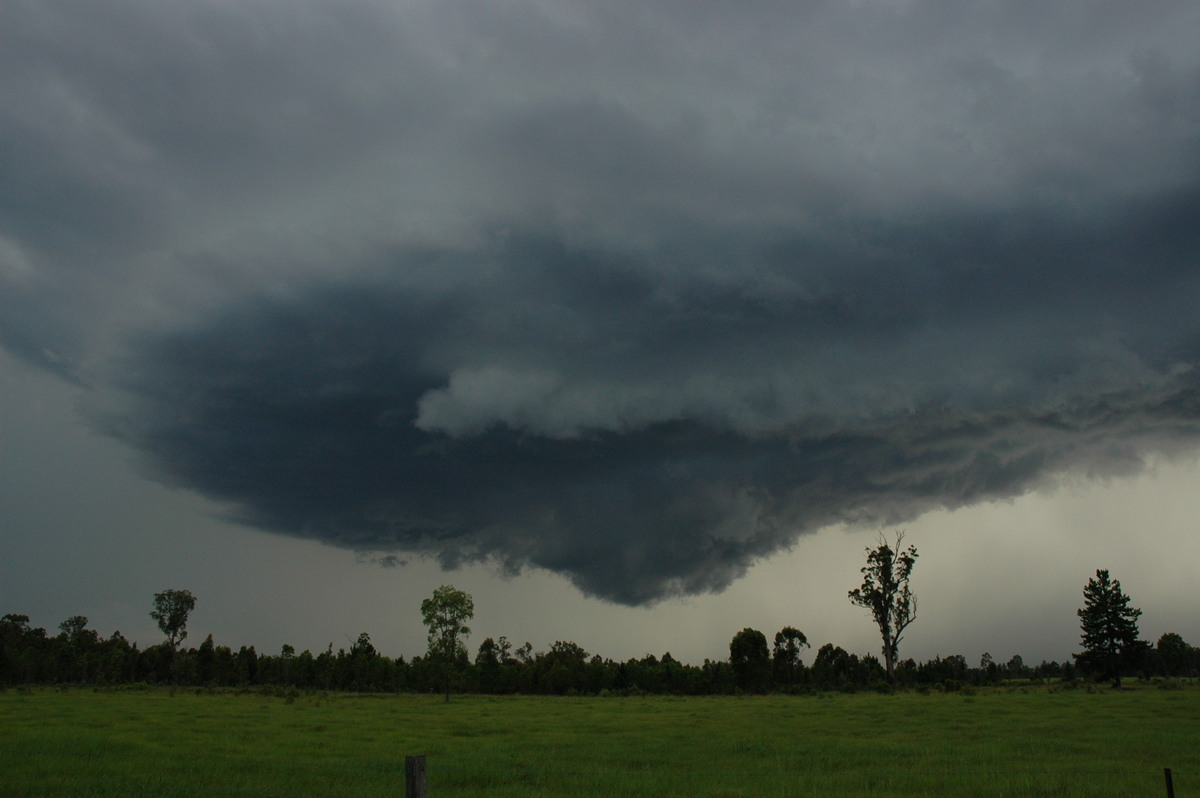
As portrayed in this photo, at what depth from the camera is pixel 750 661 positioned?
134625mm

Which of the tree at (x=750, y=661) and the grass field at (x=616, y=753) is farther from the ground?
the grass field at (x=616, y=753)

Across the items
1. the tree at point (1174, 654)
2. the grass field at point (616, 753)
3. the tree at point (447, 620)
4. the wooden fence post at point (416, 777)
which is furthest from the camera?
the tree at point (1174, 654)

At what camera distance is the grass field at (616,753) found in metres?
22.0

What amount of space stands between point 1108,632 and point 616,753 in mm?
98853

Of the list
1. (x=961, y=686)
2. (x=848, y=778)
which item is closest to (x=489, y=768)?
(x=848, y=778)

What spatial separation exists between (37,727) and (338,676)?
116299 millimetres

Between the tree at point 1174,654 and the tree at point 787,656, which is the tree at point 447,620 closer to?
the tree at point 787,656

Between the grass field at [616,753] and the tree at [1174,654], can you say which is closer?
the grass field at [616,753]

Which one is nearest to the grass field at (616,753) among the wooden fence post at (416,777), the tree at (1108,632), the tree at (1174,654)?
the wooden fence post at (416,777)

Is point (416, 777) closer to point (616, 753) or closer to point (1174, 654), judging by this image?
point (616, 753)

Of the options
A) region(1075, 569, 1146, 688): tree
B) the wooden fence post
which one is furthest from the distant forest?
the wooden fence post

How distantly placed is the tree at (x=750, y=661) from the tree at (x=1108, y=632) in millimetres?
51023

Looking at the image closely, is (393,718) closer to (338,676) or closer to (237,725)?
(237,725)

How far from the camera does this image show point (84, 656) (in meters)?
138
